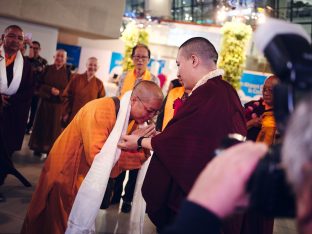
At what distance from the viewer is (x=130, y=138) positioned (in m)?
2.30

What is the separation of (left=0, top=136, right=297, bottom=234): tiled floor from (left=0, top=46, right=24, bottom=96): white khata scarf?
1069 millimetres

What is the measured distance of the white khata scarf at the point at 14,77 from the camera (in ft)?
12.3

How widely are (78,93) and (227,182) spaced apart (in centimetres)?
511

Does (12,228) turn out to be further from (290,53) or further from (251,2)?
(251,2)

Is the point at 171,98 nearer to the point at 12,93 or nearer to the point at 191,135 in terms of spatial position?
the point at 12,93

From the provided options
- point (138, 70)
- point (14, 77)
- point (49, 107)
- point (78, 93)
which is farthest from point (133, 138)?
point (49, 107)

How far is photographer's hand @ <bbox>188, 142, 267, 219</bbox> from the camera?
0.74 meters

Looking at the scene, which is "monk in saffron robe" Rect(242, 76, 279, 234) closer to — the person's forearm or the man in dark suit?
the person's forearm

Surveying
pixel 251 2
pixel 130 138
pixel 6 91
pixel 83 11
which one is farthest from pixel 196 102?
pixel 251 2

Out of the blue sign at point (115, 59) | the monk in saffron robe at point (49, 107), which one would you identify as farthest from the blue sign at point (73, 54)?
the monk in saffron robe at point (49, 107)

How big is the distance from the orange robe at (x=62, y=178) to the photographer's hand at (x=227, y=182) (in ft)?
5.37

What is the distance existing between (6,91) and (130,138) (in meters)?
2.13

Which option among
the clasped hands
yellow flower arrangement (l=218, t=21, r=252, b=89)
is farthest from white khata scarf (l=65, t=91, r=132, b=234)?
yellow flower arrangement (l=218, t=21, r=252, b=89)

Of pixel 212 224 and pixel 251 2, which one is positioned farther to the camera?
pixel 251 2
